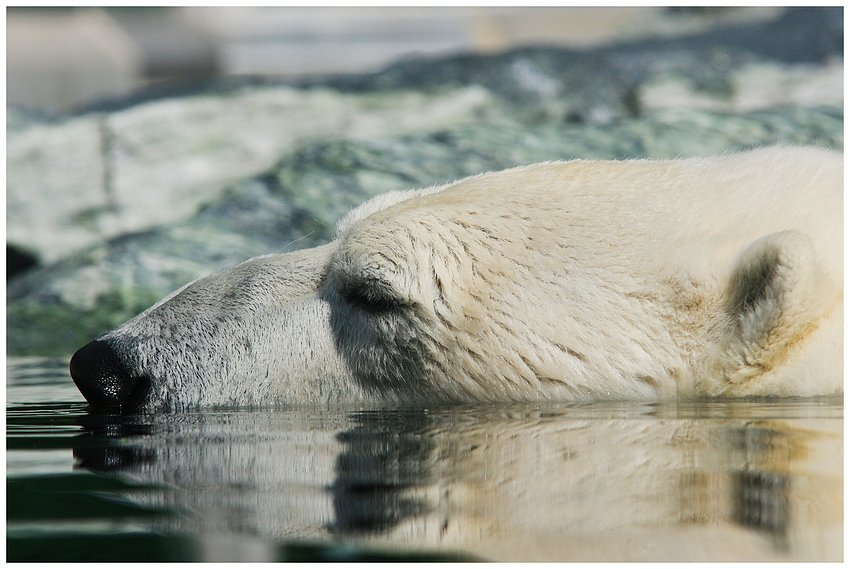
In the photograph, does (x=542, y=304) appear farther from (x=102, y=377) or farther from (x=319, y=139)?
(x=319, y=139)

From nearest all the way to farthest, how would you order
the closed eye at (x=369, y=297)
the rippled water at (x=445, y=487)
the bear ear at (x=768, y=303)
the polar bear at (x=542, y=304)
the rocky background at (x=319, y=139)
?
the rippled water at (x=445, y=487) < the bear ear at (x=768, y=303) < the polar bear at (x=542, y=304) < the closed eye at (x=369, y=297) < the rocky background at (x=319, y=139)

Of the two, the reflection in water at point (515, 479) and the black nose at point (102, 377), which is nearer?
the reflection in water at point (515, 479)

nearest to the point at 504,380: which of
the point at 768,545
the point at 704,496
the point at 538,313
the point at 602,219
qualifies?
the point at 538,313

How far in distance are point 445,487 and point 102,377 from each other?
1550 mm

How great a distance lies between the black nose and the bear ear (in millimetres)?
1879

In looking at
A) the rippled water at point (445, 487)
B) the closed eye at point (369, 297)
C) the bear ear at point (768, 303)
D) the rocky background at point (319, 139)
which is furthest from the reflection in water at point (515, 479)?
the rocky background at point (319, 139)

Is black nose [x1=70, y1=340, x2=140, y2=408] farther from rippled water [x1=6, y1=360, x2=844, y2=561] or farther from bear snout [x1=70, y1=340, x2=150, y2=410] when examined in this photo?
rippled water [x1=6, y1=360, x2=844, y2=561]

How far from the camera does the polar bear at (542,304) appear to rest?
2314 mm

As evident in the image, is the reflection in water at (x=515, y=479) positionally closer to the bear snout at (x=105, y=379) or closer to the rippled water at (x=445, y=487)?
the rippled water at (x=445, y=487)

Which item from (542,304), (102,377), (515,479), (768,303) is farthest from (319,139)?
(515,479)

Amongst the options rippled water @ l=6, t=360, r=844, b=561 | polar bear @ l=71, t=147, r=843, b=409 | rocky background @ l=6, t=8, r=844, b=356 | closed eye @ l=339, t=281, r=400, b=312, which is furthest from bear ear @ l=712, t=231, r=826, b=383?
rocky background @ l=6, t=8, r=844, b=356

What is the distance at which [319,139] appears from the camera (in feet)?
26.2

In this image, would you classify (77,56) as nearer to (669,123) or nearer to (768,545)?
(669,123)

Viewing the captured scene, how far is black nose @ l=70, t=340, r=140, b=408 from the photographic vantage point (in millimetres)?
2613
